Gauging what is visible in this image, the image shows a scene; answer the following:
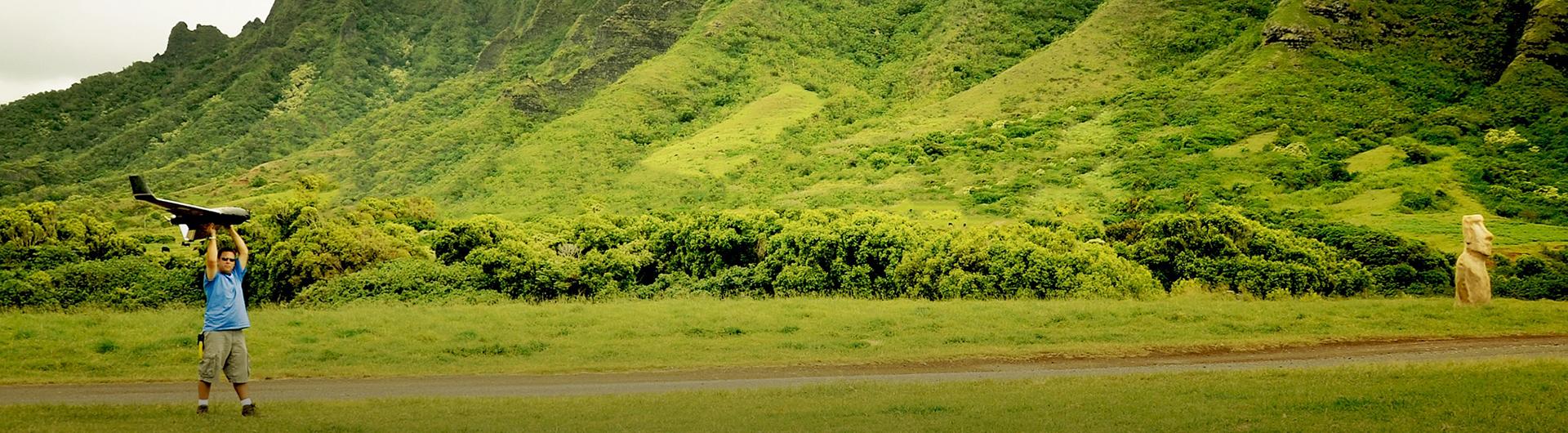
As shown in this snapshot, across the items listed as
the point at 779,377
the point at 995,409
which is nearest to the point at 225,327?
the point at 779,377

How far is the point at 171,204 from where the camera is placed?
11.1 m

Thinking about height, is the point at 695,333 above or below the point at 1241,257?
below

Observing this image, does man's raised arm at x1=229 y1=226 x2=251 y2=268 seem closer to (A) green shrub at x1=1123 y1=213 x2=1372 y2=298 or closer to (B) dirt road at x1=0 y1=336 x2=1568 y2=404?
(B) dirt road at x1=0 y1=336 x2=1568 y2=404

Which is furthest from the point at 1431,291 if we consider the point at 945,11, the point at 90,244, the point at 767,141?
the point at 945,11

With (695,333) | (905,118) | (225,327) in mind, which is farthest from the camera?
(905,118)

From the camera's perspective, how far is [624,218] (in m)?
45.9

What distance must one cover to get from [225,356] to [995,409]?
903 cm

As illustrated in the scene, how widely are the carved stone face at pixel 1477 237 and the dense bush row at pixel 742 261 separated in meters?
5.67

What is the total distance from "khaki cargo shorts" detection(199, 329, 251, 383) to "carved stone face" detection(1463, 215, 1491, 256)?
2338cm

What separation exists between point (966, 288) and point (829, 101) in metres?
82.0

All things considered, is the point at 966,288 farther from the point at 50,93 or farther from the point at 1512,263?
the point at 50,93

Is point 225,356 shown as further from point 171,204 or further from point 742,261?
point 742,261

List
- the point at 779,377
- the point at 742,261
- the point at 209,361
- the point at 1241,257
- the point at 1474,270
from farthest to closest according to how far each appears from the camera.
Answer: the point at 742,261
the point at 1241,257
the point at 1474,270
the point at 779,377
the point at 209,361

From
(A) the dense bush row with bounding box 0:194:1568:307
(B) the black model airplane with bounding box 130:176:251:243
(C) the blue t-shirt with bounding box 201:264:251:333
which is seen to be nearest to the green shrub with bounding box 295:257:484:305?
(A) the dense bush row with bounding box 0:194:1568:307
